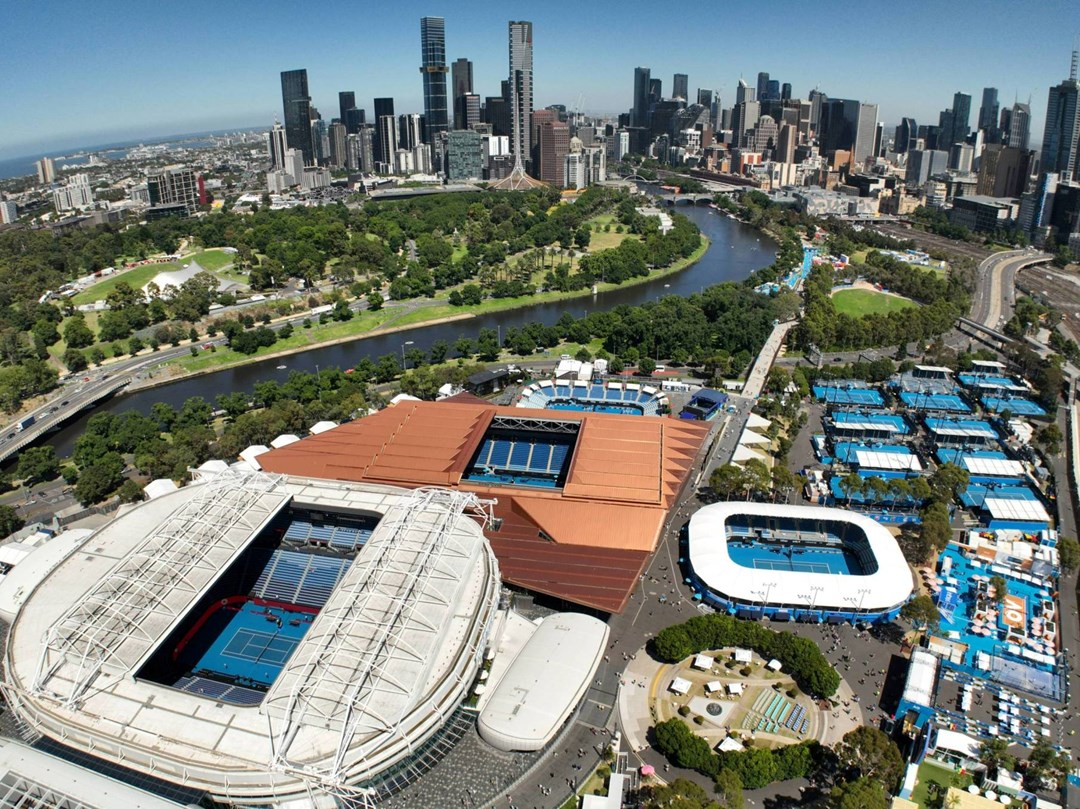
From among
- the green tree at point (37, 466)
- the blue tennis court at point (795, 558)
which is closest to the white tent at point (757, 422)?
the blue tennis court at point (795, 558)

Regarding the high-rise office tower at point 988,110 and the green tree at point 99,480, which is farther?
the high-rise office tower at point 988,110

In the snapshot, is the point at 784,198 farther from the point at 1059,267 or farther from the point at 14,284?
the point at 14,284

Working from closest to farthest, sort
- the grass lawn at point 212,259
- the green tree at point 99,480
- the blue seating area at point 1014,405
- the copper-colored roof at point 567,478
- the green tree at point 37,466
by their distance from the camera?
the copper-colored roof at point 567,478 → the green tree at point 99,480 → the green tree at point 37,466 → the blue seating area at point 1014,405 → the grass lawn at point 212,259

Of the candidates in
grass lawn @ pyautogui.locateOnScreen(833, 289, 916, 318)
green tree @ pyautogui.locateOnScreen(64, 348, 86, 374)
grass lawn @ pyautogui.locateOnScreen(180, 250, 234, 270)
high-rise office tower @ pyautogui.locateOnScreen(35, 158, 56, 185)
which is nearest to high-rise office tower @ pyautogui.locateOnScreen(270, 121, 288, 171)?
high-rise office tower @ pyautogui.locateOnScreen(35, 158, 56, 185)

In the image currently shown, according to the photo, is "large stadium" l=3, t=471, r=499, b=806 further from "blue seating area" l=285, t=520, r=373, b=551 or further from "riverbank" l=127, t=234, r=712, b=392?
"riverbank" l=127, t=234, r=712, b=392

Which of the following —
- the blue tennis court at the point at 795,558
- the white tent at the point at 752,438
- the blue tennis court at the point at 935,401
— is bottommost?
the blue tennis court at the point at 795,558

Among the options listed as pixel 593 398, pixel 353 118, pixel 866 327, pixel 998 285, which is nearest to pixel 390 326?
pixel 593 398

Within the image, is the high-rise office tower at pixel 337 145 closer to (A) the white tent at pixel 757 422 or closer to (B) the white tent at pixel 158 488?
(A) the white tent at pixel 757 422
